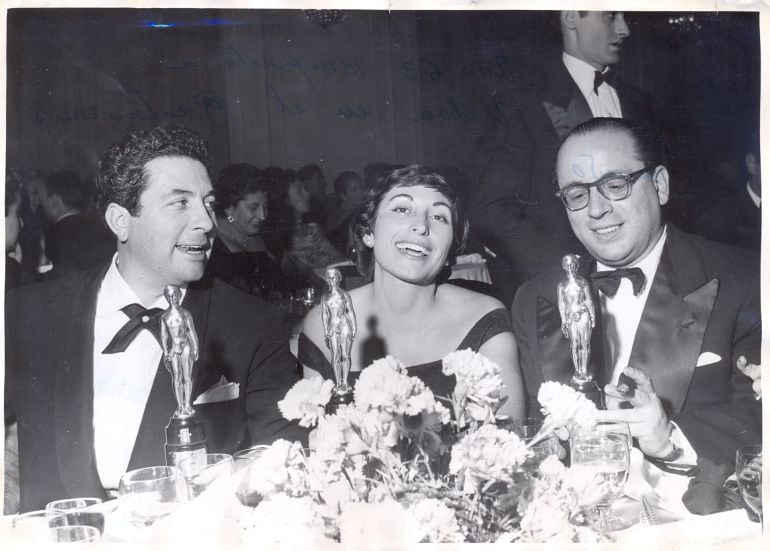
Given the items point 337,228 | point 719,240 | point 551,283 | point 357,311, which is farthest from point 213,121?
point 719,240

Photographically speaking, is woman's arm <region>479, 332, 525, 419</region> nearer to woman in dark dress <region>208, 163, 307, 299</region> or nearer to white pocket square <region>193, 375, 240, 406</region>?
woman in dark dress <region>208, 163, 307, 299</region>

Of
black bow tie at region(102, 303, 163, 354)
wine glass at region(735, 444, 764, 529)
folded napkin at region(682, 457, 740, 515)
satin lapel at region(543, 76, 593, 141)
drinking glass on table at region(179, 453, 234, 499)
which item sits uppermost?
satin lapel at region(543, 76, 593, 141)

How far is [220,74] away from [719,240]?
5.15ft

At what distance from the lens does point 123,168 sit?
237 cm

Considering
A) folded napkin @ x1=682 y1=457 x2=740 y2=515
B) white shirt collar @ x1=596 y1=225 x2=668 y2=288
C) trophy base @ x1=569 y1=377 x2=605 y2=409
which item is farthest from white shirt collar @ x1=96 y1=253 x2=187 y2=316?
folded napkin @ x1=682 y1=457 x2=740 y2=515

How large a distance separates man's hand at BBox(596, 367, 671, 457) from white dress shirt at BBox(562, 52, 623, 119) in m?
0.78

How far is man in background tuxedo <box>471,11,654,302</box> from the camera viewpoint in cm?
245

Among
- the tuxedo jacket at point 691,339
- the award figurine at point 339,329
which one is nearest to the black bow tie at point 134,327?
the award figurine at point 339,329

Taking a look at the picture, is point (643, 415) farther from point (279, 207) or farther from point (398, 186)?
point (279, 207)

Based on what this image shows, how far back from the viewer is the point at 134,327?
240 cm

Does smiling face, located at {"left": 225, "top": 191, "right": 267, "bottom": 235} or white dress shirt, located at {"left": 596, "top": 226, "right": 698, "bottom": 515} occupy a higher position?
smiling face, located at {"left": 225, "top": 191, "right": 267, "bottom": 235}

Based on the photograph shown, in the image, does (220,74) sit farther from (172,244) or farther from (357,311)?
(357,311)

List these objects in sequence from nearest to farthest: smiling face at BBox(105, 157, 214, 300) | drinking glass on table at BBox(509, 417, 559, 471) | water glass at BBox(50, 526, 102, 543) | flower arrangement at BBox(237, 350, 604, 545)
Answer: flower arrangement at BBox(237, 350, 604, 545)
water glass at BBox(50, 526, 102, 543)
drinking glass on table at BBox(509, 417, 559, 471)
smiling face at BBox(105, 157, 214, 300)

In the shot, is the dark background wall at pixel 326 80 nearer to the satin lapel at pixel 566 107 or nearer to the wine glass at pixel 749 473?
the satin lapel at pixel 566 107
